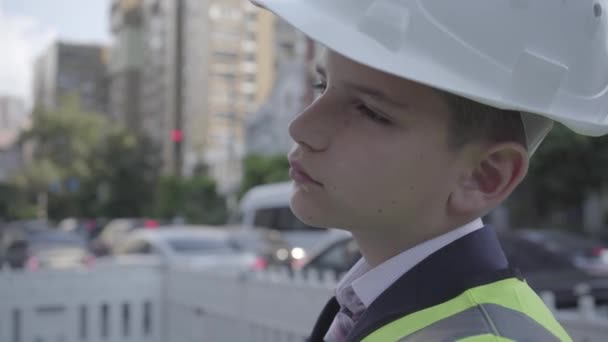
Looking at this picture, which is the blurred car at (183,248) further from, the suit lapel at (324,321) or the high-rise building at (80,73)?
the high-rise building at (80,73)

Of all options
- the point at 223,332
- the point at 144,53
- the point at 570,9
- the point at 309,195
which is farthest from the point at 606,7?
the point at 144,53

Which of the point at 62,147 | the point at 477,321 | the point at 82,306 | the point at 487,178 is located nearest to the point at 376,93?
the point at 487,178

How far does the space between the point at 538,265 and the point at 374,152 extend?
6.44 m

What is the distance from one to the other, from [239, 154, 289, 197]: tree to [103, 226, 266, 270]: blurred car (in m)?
20.8

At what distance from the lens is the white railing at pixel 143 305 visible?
4.65 metres

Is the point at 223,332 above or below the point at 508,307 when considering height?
below

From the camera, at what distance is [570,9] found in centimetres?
116

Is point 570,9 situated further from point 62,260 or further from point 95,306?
point 62,260

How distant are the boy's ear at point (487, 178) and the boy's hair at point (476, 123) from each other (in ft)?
0.06

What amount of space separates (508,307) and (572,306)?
5.32 meters

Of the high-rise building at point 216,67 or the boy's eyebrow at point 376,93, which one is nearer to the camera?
the boy's eyebrow at point 376,93

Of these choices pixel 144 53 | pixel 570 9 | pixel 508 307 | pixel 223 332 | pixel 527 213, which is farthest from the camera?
pixel 144 53

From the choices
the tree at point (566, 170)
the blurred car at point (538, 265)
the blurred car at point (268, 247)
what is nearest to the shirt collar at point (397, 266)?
the blurred car at point (538, 265)

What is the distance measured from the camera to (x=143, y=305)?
18.9ft
